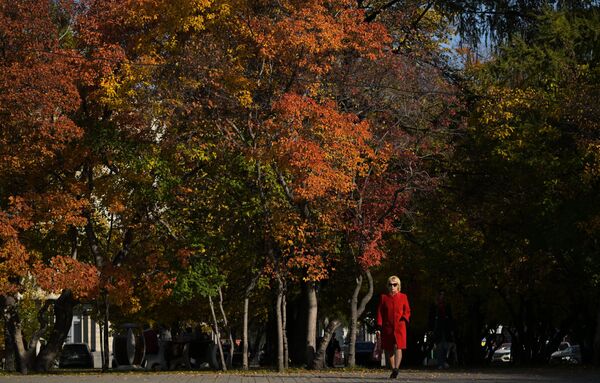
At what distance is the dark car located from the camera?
62172 millimetres

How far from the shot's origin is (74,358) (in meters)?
62.7

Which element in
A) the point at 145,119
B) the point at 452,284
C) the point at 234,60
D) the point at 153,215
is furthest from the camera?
the point at 452,284

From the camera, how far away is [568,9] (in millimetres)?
33625

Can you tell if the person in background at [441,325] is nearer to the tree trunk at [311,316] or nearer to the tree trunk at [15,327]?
the tree trunk at [311,316]

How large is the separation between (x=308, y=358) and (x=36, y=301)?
32.7 metres

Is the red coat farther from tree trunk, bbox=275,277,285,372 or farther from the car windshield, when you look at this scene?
the car windshield

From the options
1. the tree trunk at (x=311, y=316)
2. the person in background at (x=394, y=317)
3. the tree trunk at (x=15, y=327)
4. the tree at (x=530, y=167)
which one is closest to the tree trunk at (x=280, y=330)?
the tree trunk at (x=311, y=316)

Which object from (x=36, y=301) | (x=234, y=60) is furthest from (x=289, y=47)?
(x=36, y=301)

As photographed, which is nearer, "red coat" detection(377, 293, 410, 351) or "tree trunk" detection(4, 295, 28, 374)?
"red coat" detection(377, 293, 410, 351)

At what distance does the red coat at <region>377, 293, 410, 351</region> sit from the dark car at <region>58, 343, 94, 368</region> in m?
42.8

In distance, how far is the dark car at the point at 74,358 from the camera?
62.2m

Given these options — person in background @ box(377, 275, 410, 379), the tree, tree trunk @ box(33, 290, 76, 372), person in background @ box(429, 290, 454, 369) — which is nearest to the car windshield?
tree trunk @ box(33, 290, 76, 372)

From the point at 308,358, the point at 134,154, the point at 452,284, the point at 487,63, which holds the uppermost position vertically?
the point at 487,63

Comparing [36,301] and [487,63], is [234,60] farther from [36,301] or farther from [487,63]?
[36,301]
